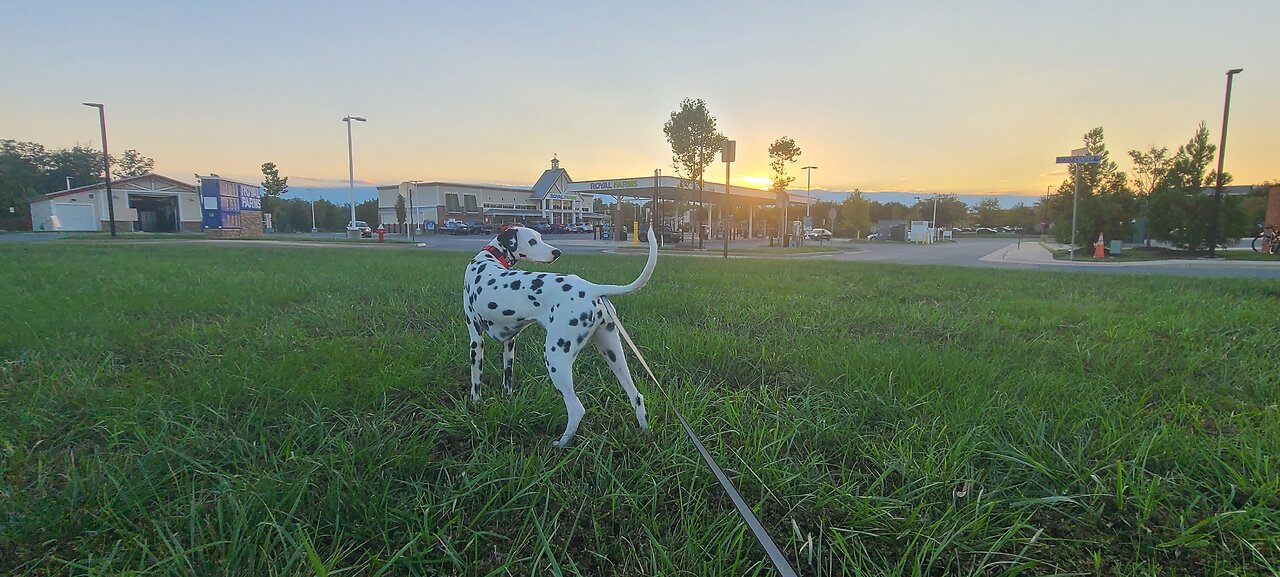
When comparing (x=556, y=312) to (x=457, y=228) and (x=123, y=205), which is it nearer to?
(x=457, y=228)

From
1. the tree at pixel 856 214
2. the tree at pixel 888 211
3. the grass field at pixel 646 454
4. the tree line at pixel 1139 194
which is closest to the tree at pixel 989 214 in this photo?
the tree at pixel 888 211

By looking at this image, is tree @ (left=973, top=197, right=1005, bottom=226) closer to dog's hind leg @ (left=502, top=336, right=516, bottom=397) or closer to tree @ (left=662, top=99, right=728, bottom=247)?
tree @ (left=662, top=99, right=728, bottom=247)

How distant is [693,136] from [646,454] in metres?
25.0

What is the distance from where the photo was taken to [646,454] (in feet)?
8.37

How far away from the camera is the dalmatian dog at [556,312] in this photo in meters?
2.44

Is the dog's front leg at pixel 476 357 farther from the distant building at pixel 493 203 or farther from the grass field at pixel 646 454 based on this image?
the distant building at pixel 493 203

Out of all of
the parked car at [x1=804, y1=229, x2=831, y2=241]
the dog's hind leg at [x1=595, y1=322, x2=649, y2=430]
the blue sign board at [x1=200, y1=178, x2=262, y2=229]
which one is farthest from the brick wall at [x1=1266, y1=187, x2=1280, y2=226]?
the blue sign board at [x1=200, y1=178, x2=262, y2=229]

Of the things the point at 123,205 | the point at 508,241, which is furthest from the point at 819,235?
the point at 123,205

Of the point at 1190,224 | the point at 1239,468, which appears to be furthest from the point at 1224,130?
the point at 1239,468

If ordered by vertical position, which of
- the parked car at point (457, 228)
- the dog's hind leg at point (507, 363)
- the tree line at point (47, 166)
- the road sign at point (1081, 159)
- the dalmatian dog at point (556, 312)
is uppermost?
the tree line at point (47, 166)

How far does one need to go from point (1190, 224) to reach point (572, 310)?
2507 centimetres

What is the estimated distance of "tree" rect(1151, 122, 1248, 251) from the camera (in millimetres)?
17953

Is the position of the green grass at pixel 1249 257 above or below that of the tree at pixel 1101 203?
below

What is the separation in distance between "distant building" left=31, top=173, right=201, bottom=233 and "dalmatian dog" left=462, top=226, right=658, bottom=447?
48.8m
